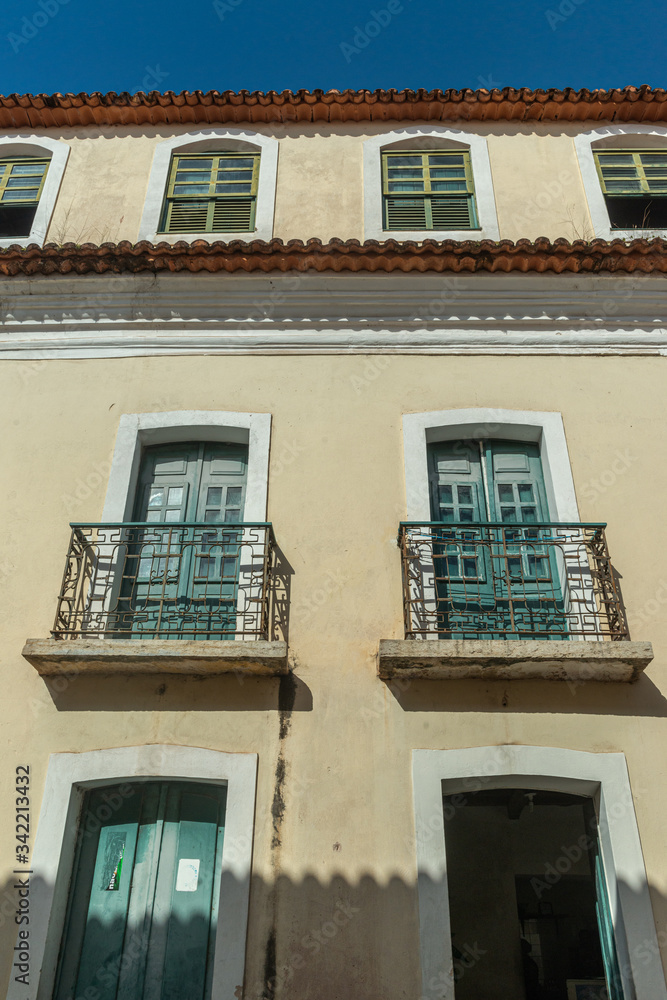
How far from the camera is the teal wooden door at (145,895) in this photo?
15.8 feet

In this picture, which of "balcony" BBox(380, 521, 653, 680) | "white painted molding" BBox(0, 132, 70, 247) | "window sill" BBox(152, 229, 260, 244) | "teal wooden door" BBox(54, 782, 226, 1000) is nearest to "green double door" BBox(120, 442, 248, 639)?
"teal wooden door" BBox(54, 782, 226, 1000)

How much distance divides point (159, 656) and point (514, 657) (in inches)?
91.7

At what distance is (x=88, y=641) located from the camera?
5.30 meters

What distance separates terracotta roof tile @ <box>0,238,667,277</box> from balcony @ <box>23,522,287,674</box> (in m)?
2.34

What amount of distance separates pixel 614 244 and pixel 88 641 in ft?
17.3

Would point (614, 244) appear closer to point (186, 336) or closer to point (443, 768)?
point (186, 336)

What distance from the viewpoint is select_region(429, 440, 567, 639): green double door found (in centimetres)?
568

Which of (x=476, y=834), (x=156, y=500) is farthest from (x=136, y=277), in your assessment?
(x=476, y=834)

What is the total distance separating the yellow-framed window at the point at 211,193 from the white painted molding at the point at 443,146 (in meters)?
1.18

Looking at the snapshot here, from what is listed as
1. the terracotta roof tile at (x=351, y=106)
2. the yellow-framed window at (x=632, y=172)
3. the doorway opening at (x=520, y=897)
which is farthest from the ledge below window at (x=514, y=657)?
the terracotta roof tile at (x=351, y=106)

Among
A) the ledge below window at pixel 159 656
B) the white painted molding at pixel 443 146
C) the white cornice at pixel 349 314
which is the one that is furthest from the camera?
the white painted molding at pixel 443 146

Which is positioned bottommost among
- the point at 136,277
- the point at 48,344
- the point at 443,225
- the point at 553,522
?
the point at 553,522

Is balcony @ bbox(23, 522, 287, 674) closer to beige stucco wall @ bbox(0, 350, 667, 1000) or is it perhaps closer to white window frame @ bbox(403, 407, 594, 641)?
beige stucco wall @ bbox(0, 350, 667, 1000)

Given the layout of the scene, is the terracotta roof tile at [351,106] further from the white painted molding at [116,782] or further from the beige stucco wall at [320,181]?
the white painted molding at [116,782]
